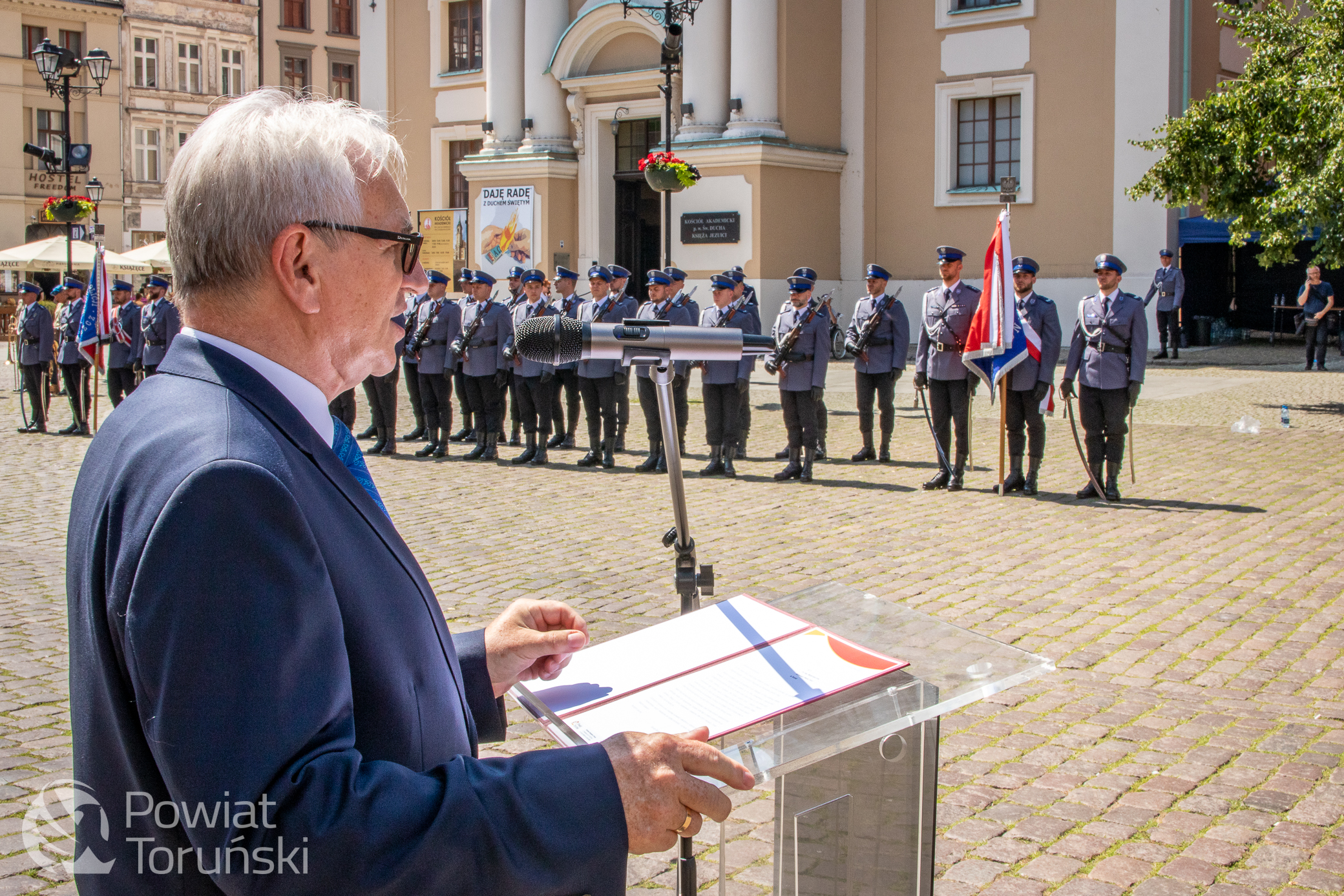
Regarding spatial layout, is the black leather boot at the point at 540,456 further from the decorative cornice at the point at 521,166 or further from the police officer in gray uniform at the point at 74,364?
the decorative cornice at the point at 521,166

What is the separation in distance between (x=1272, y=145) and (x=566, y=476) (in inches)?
406

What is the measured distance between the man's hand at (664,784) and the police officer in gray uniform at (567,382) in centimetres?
1224

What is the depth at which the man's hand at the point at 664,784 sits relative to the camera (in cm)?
160

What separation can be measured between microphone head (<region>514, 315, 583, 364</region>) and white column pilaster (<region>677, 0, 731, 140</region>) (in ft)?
76.7

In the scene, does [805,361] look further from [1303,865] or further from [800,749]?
[800,749]

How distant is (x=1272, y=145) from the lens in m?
15.9

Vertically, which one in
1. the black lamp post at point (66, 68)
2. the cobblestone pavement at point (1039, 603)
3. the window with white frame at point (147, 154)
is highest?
the window with white frame at point (147, 154)

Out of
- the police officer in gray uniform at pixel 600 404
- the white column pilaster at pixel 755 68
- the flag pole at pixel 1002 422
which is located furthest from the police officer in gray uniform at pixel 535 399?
the white column pilaster at pixel 755 68

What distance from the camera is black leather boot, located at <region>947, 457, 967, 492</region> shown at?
11.2 m

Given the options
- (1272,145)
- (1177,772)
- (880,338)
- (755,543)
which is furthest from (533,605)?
(1272,145)

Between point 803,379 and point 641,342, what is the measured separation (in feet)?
32.7

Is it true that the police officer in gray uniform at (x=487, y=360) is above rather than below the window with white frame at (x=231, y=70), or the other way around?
below

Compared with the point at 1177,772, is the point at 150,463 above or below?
above

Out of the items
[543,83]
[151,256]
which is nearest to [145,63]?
[151,256]
